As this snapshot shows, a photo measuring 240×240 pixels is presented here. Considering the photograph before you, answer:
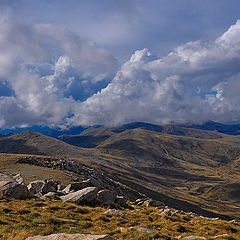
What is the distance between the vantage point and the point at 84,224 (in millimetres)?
18406

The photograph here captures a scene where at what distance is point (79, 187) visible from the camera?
34031 mm

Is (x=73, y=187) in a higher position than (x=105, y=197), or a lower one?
higher

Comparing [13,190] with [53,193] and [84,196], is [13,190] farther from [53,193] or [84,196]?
[84,196]

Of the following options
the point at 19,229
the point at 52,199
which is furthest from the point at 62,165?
the point at 19,229

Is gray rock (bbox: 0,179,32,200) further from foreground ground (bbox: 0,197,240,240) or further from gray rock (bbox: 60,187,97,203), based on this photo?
gray rock (bbox: 60,187,97,203)

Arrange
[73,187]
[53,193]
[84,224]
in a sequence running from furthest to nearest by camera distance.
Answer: [73,187], [53,193], [84,224]

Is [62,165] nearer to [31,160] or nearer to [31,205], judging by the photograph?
[31,160]

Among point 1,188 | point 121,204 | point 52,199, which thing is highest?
point 1,188

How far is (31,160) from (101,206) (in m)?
58.4

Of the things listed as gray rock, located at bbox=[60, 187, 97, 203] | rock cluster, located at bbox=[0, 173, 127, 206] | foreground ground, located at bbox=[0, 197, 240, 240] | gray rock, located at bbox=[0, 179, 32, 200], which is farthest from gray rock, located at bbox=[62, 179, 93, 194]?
gray rock, located at bbox=[0, 179, 32, 200]

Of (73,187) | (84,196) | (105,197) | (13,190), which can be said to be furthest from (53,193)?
(105,197)

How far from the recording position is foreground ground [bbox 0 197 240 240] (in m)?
15.5

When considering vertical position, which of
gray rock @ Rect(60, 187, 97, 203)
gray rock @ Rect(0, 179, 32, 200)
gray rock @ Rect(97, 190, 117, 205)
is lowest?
gray rock @ Rect(97, 190, 117, 205)

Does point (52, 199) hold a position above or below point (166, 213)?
above
